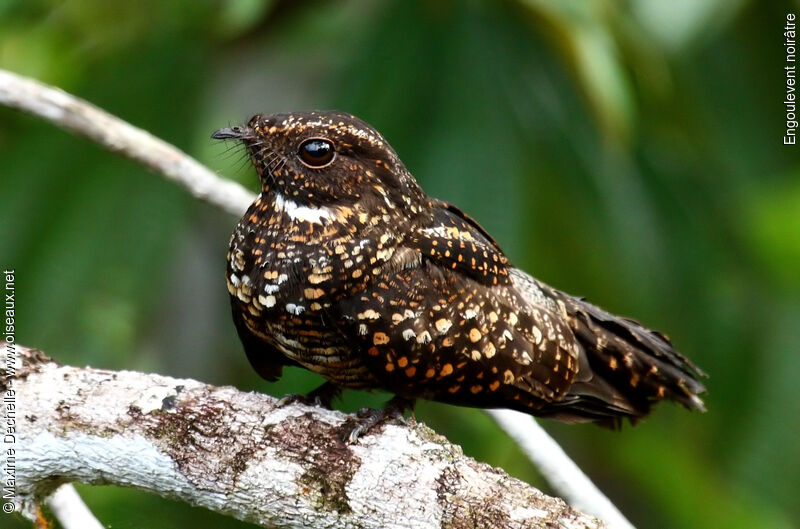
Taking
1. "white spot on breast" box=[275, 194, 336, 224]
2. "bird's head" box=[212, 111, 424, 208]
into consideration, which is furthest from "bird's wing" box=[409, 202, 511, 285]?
"white spot on breast" box=[275, 194, 336, 224]

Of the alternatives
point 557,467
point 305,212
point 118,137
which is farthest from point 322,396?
point 118,137

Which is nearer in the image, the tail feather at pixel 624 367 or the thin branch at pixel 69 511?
the thin branch at pixel 69 511

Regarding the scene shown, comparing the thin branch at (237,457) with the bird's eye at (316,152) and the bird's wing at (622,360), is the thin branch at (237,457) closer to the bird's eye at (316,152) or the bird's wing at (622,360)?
the bird's eye at (316,152)

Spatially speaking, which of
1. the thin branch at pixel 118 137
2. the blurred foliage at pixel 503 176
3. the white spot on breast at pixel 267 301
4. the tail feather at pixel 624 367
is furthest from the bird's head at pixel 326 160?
the blurred foliage at pixel 503 176

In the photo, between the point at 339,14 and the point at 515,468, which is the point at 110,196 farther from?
the point at 515,468

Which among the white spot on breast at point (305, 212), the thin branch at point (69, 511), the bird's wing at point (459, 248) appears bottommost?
the thin branch at point (69, 511)

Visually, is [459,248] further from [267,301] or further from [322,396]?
[322,396]

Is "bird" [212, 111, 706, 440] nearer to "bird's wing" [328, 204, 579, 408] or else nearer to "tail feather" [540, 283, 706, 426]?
"bird's wing" [328, 204, 579, 408]
